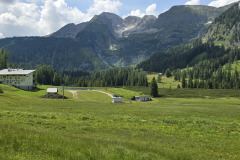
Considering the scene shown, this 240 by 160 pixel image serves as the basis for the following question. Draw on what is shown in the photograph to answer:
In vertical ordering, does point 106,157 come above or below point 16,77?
below

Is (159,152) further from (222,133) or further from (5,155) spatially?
(222,133)

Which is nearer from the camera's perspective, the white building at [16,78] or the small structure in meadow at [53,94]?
the small structure in meadow at [53,94]

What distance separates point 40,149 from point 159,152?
27.3 feet

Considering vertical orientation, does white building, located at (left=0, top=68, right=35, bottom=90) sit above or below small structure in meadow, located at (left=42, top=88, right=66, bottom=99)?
above

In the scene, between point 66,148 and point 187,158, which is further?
point 187,158

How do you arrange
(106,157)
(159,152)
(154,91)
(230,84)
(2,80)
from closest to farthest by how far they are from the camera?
(106,157) < (159,152) < (2,80) < (154,91) < (230,84)

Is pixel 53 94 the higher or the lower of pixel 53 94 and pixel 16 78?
the lower

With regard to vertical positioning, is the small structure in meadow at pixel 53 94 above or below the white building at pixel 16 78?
below

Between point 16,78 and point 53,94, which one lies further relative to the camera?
point 16,78

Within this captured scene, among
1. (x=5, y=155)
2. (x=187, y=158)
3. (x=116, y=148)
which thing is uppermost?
(x=5, y=155)

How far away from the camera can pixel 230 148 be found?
1822cm

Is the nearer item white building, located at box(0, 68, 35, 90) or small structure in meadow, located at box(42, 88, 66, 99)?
small structure in meadow, located at box(42, 88, 66, 99)

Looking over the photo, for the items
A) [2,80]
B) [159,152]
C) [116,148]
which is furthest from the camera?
[2,80]

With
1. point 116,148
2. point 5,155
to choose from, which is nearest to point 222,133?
point 116,148
